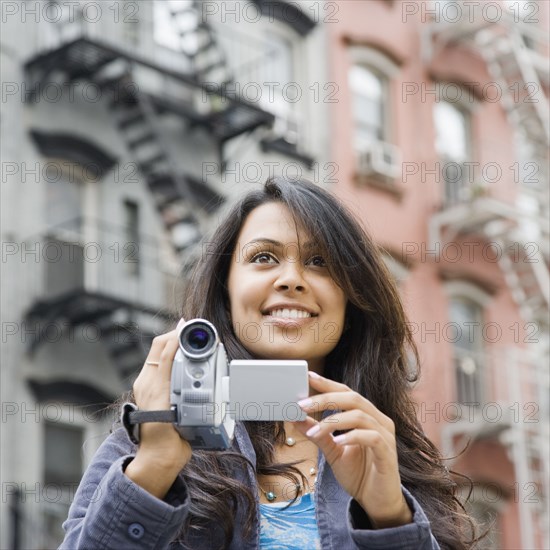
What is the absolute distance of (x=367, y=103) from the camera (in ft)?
60.8

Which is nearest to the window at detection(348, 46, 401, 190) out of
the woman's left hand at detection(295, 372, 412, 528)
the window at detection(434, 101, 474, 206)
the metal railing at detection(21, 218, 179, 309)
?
the window at detection(434, 101, 474, 206)

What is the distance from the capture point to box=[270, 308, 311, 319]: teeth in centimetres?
352

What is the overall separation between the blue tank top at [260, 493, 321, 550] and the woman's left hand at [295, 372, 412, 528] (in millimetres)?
225

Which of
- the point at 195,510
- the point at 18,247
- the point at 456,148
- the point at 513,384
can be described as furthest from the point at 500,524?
the point at 195,510

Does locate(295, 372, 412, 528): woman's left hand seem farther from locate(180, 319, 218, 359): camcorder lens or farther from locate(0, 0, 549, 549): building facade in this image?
locate(0, 0, 549, 549): building facade

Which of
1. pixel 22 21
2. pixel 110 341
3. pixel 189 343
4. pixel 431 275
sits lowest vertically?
pixel 189 343

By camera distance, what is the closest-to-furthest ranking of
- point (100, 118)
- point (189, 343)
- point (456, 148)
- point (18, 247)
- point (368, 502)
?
point (189, 343)
point (368, 502)
point (18, 247)
point (100, 118)
point (456, 148)

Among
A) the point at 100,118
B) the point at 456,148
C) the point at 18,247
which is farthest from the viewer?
the point at 456,148

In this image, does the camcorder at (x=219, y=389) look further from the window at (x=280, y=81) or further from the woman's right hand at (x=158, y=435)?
the window at (x=280, y=81)

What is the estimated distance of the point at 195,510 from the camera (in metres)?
3.21

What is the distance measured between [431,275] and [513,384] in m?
1.78

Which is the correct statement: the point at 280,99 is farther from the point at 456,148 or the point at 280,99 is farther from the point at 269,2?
the point at 456,148

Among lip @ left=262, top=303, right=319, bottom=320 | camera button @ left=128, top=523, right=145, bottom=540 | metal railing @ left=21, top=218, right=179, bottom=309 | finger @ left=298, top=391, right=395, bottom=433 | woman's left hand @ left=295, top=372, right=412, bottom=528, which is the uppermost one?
metal railing @ left=21, top=218, right=179, bottom=309

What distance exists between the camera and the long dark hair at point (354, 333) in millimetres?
3508
